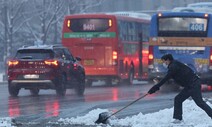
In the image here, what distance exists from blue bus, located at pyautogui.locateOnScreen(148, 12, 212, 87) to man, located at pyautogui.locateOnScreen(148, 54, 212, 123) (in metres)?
13.9

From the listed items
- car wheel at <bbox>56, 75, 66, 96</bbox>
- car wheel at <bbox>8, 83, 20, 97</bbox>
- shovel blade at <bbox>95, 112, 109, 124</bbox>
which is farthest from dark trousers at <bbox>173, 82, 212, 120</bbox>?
car wheel at <bbox>8, 83, 20, 97</bbox>

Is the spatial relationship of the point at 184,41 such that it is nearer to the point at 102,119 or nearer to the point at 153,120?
the point at 153,120

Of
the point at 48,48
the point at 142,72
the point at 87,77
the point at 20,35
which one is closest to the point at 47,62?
the point at 48,48

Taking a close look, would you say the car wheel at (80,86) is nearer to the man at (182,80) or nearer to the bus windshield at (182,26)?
the bus windshield at (182,26)

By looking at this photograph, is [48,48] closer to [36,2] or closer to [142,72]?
Answer: [142,72]

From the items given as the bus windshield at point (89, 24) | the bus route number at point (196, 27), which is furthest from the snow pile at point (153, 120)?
the bus windshield at point (89, 24)

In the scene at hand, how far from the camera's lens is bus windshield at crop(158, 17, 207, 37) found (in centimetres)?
3145

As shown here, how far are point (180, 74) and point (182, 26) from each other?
15115 mm

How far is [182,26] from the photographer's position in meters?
31.8

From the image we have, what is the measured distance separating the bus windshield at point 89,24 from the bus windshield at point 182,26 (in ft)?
20.7

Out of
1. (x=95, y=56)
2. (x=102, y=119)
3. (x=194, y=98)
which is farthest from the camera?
(x=95, y=56)

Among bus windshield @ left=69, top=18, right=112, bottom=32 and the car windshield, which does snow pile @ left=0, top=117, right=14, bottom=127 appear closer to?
the car windshield

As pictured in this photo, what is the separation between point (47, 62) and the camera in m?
28.1

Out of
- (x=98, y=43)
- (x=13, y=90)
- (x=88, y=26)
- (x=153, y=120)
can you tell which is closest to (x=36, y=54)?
(x=13, y=90)
